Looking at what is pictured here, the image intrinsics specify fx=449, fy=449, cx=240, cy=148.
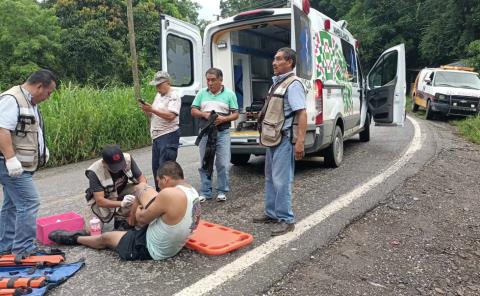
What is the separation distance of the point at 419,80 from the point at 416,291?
17.5m

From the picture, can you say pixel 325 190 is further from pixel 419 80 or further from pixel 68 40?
pixel 68 40

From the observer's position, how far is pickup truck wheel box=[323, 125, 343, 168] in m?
7.25

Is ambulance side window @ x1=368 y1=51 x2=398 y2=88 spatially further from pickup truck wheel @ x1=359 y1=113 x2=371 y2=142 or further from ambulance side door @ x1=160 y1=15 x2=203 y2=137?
ambulance side door @ x1=160 y1=15 x2=203 y2=137

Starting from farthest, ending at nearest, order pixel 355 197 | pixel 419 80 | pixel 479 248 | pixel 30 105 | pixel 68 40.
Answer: pixel 68 40 < pixel 419 80 < pixel 355 197 < pixel 479 248 < pixel 30 105

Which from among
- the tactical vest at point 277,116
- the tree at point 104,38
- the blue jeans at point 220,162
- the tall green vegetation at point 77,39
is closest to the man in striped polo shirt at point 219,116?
the blue jeans at point 220,162

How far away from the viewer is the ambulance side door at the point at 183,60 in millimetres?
6199

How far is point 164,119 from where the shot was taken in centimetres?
526

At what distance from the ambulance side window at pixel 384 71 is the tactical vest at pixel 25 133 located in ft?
24.5

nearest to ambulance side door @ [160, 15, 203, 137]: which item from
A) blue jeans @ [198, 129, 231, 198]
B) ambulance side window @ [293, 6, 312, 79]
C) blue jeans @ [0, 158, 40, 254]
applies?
blue jeans @ [198, 129, 231, 198]

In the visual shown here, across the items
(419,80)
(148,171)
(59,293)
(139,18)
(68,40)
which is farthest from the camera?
(139,18)

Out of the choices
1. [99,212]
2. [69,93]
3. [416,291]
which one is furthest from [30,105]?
[69,93]

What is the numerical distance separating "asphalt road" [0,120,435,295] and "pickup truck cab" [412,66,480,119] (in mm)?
7272

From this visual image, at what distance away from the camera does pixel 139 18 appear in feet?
80.8

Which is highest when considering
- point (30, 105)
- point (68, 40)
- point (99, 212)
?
point (68, 40)
